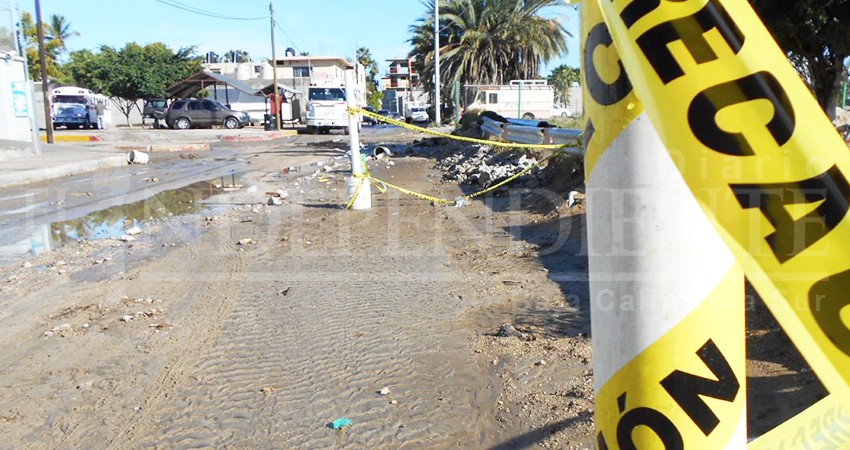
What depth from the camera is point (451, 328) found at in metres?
4.91

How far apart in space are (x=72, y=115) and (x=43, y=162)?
22.7m

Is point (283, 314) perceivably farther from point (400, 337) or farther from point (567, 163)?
point (567, 163)

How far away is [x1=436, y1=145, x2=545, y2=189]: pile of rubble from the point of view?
11.2 m

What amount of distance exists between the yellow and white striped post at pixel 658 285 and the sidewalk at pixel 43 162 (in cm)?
1543

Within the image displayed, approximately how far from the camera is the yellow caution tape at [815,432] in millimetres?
1227

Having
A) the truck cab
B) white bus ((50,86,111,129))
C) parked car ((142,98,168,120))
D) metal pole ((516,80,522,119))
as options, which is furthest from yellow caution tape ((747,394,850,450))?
parked car ((142,98,168,120))

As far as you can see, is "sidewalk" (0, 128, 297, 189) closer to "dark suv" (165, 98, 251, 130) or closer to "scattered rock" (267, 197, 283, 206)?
"dark suv" (165, 98, 251, 130)

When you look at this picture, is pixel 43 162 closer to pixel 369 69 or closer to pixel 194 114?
pixel 194 114

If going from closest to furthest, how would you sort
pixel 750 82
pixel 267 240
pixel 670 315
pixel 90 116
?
pixel 750 82 < pixel 670 315 < pixel 267 240 < pixel 90 116

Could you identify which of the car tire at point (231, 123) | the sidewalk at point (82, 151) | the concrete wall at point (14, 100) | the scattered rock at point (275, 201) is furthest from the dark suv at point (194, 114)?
the scattered rock at point (275, 201)

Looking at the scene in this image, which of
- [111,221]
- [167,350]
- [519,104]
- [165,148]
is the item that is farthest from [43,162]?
[519,104]

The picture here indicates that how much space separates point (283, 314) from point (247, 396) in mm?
1504

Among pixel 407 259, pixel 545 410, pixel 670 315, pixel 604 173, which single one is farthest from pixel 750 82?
pixel 407 259

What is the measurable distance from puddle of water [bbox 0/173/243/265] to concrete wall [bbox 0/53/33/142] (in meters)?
10.3
